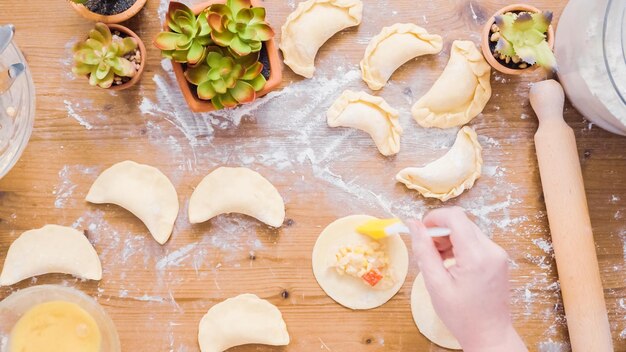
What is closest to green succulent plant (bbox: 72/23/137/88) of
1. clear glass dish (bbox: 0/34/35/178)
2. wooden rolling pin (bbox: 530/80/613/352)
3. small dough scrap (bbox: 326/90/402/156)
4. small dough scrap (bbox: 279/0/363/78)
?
clear glass dish (bbox: 0/34/35/178)

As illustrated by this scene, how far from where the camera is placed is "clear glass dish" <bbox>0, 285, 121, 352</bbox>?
121 cm

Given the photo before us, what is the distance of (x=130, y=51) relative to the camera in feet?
4.07

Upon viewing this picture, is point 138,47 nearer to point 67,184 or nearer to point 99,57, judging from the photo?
point 99,57

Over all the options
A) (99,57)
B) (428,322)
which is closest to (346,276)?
(428,322)

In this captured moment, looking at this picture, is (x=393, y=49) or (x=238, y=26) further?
(x=393, y=49)

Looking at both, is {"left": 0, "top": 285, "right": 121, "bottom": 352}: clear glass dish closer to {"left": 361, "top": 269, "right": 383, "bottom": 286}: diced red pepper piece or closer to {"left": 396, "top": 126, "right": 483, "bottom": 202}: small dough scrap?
{"left": 361, "top": 269, "right": 383, "bottom": 286}: diced red pepper piece

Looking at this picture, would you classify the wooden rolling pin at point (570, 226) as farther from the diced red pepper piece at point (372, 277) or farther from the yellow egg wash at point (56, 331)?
the yellow egg wash at point (56, 331)

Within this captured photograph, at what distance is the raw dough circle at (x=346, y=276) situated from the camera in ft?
4.20

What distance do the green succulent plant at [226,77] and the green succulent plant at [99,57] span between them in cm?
14

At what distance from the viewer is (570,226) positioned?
123cm

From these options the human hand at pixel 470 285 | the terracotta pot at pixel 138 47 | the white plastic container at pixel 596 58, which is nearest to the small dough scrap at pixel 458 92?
the white plastic container at pixel 596 58

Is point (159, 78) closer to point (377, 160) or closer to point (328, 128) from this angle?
point (328, 128)

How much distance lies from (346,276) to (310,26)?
52cm

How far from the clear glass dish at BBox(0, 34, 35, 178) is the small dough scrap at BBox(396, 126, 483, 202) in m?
0.73
